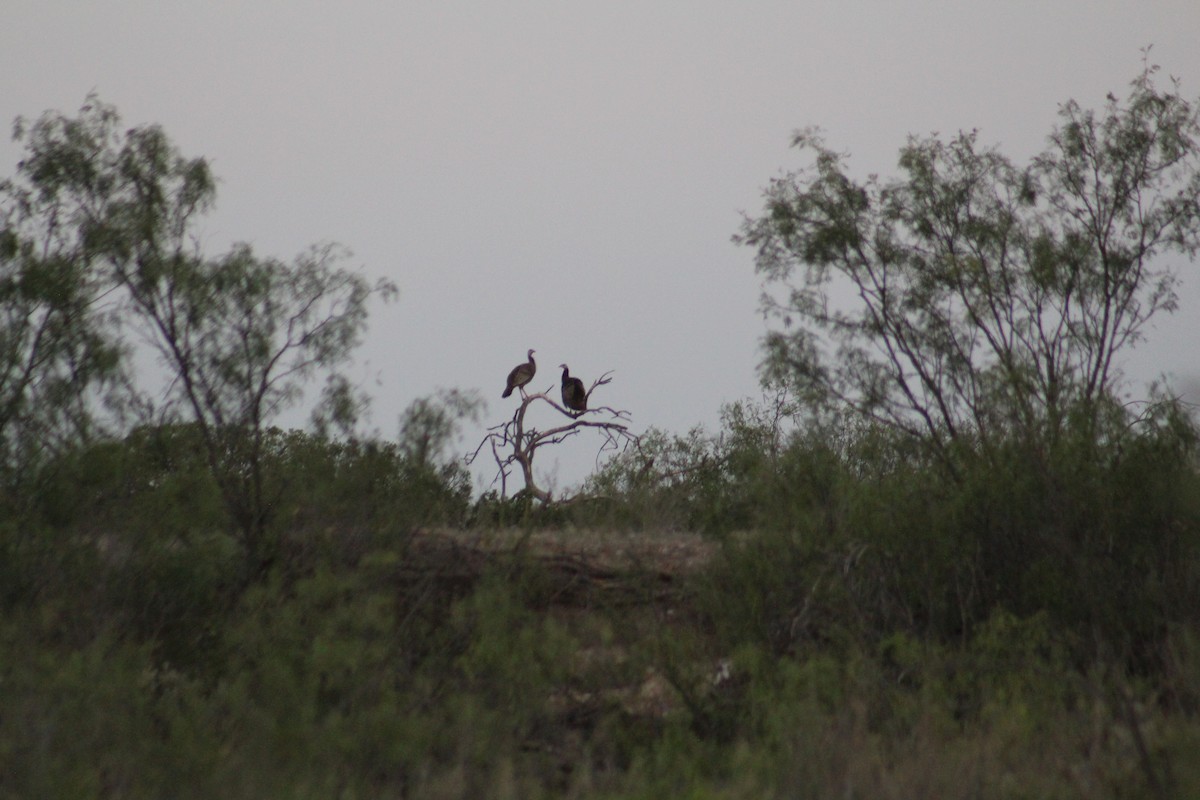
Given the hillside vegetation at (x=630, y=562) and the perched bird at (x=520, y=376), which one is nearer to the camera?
the hillside vegetation at (x=630, y=562)

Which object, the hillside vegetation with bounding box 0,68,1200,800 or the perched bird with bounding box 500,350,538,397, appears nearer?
the hillside vegetation with bounding box 0,68,1200,800

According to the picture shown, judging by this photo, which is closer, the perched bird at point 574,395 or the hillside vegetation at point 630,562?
the hillside vegetation at point 630,562

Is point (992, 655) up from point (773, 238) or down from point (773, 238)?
down

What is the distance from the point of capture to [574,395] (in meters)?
15.5

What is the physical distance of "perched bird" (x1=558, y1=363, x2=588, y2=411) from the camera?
1528 centimetres

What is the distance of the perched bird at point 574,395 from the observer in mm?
15281

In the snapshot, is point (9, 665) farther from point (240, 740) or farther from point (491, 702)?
point (491, 702)

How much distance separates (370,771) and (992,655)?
15.1ft

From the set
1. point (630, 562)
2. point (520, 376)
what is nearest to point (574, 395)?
point (520, 376)

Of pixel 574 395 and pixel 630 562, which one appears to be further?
pixel 574 395

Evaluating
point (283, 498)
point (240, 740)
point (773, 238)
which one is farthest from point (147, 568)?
point (773, 238)

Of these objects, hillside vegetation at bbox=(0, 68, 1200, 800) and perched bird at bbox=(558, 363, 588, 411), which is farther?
perched bird at bbox=(558, 363, 588, 411)

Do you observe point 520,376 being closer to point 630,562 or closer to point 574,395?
point 574,395

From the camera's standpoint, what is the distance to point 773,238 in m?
13.9
